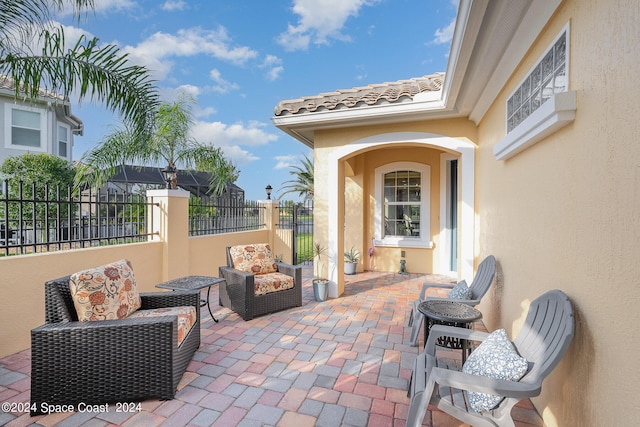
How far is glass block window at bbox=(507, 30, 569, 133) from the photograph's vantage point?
215cm

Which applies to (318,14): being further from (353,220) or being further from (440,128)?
(353,220)

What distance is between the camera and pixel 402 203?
7.66 metres

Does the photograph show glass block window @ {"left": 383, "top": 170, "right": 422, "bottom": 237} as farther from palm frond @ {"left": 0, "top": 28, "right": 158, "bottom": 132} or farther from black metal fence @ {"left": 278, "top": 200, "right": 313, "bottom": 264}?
palm frond @ {"left": 0, "top": 28, "right": 158, "bottom": 132}

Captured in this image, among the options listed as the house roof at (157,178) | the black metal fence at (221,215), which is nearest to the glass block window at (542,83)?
the black metal fence at (221,215)

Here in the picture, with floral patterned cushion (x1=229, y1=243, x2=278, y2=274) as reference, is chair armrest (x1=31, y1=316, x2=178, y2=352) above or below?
below

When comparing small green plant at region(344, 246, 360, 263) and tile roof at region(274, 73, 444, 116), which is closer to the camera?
tile roof at region(274, 73, 444, 116)

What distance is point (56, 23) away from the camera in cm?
320

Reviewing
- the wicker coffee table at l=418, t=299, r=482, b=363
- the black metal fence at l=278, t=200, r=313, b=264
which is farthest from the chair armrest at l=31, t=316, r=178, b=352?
the black metal fence at l=278, t=200, r=313, b=264

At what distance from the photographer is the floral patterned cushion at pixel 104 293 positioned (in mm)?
2506

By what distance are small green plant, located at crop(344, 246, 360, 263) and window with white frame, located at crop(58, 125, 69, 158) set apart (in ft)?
40.9

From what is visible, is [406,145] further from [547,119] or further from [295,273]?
[547,119]

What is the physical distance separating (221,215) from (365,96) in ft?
13.3

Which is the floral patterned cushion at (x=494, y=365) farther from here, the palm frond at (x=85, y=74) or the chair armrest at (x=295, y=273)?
the palm frond at (x=85, y=74)

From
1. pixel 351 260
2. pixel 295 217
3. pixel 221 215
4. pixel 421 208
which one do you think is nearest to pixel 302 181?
pixel 295 217
